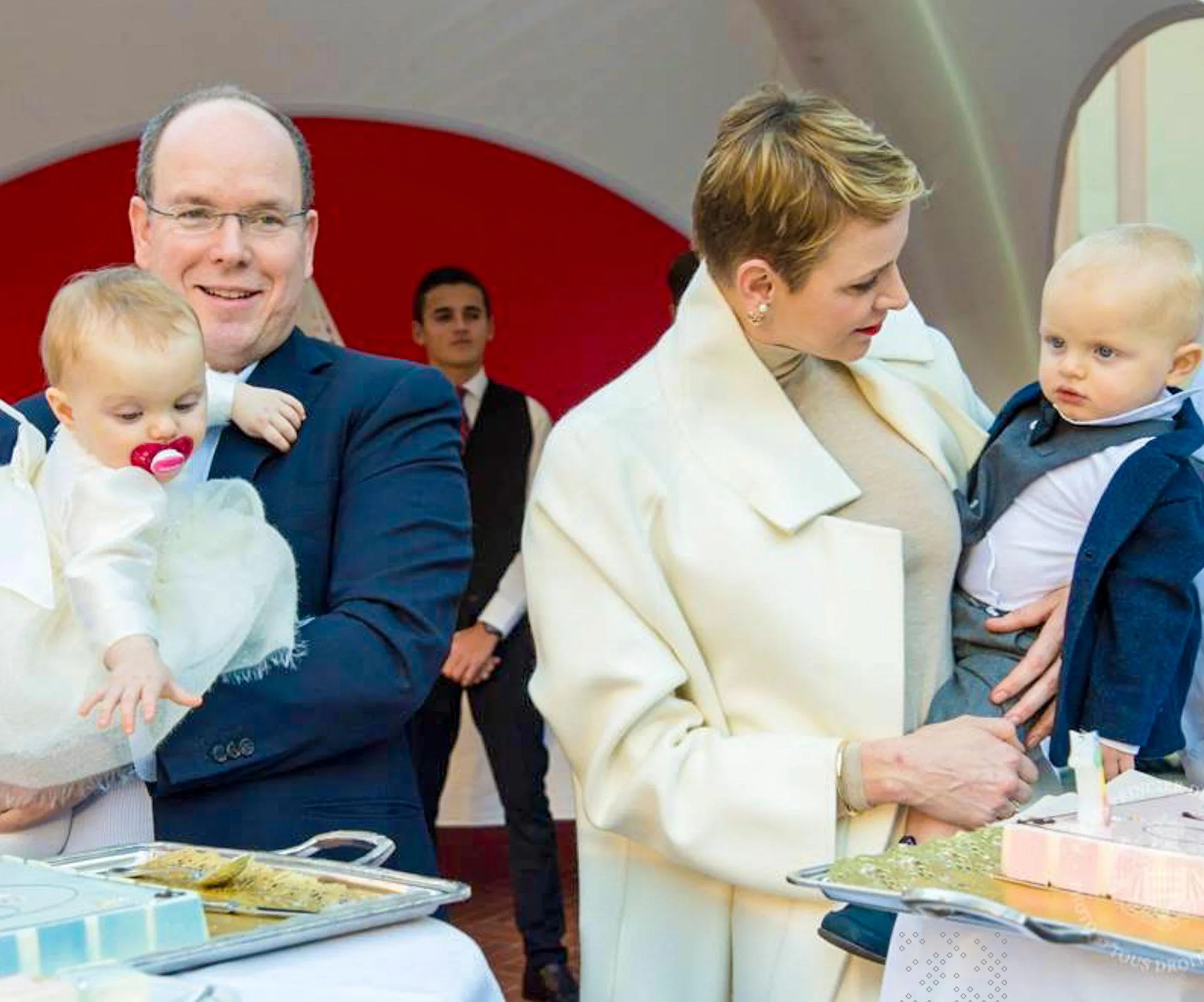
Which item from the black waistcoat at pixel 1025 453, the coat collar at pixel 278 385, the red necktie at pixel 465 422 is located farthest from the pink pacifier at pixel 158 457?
the red necktie at pixel 465 422

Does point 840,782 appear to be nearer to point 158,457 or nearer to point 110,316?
point 158,457

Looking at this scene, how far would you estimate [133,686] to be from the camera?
76.5 inches

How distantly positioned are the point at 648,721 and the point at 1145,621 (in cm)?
59

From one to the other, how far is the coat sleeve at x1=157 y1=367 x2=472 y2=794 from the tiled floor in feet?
10.9

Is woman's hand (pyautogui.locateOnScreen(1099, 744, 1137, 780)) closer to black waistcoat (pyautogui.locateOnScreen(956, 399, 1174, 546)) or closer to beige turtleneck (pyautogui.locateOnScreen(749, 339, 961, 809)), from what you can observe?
beige turtleneck (pyautogui.locateOnScreen(749, 339, 961, 809))

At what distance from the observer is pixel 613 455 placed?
8.01ft

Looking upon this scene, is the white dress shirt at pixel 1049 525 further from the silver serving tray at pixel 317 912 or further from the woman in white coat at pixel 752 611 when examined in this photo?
the silver serving tray at pixel 317 912

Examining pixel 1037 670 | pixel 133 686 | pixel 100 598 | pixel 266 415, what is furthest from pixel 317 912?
pixel 1037 670

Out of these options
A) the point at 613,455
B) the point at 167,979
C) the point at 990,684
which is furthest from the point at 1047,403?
Answer: the point at 167,979

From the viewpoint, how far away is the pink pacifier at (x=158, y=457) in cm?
216

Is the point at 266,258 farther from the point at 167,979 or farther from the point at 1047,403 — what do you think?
the point at 167,979

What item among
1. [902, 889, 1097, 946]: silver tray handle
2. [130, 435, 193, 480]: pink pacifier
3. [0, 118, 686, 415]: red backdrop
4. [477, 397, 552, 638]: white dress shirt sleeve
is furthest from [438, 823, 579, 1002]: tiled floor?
[902, 889, 1097, 946]: silver tray handle

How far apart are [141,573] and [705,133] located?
5.11 meters

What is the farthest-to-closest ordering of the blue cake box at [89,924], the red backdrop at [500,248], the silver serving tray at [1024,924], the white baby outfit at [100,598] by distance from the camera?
the red backdrop at [500,248] < the white baby outfit at [100,598] < the silver serving tray at [1024,924] < the blue cake box at [89,924]
